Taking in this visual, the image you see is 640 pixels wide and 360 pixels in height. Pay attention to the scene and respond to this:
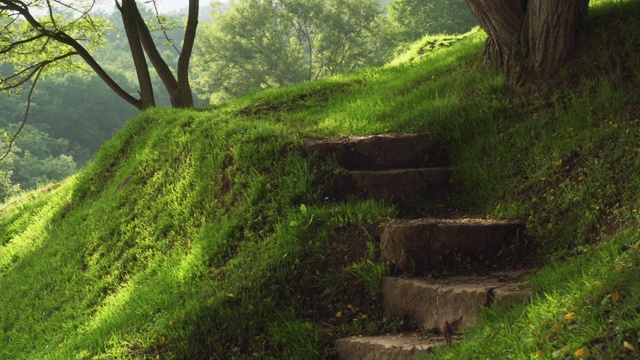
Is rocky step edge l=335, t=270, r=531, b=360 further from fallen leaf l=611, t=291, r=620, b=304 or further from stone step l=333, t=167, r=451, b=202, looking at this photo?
stone step l=333, t=167, r=451, b=202

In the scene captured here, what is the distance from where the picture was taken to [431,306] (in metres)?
4.05

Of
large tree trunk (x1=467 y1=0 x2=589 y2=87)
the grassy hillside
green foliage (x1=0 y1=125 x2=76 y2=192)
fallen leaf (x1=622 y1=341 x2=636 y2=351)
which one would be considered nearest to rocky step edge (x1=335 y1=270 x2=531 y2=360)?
the grassy hillside

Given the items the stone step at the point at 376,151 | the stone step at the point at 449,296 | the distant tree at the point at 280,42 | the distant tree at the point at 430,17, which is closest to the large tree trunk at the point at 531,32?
the stone step at the point at 376,151

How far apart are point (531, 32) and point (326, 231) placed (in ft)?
10.0

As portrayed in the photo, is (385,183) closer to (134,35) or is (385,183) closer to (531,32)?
(531,32)

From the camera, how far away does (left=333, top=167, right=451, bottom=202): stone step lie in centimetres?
552

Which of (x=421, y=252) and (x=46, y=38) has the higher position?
(x=46, y=38)

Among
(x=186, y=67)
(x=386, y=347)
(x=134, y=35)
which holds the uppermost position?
(x=134, y=35)

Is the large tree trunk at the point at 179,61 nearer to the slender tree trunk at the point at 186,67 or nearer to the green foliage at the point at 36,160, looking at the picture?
the slender tree trunk at the point at 186,67

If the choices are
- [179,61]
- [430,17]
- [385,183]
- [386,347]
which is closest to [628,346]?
[386,347]

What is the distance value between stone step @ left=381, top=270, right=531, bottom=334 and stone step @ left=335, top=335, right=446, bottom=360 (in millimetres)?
178

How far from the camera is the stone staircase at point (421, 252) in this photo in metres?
3.81

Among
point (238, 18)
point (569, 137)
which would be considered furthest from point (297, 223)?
point (238, 18)

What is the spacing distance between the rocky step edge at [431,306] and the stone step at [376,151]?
179cm
